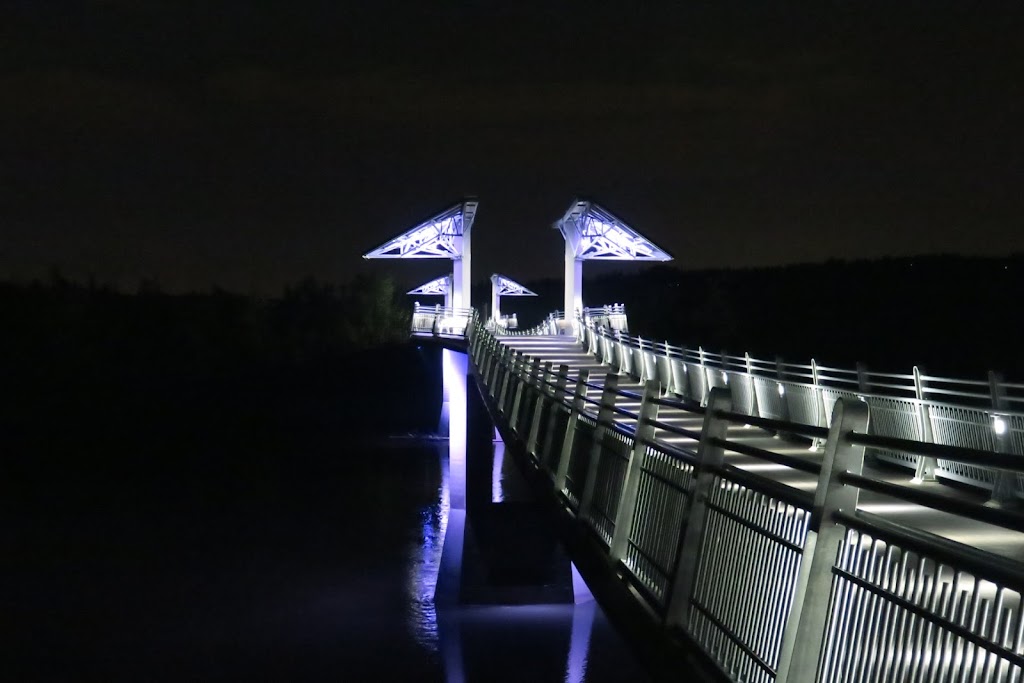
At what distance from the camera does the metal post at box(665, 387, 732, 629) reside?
6641 mm

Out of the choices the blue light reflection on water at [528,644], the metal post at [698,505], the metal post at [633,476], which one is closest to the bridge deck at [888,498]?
the metal post at [698,505]

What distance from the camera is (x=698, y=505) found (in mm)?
6805

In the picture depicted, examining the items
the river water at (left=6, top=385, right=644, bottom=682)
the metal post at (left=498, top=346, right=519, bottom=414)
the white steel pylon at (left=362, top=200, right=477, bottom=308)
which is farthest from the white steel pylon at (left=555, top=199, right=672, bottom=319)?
the metal post at (left=498, top=346, right=519, bottom=414)

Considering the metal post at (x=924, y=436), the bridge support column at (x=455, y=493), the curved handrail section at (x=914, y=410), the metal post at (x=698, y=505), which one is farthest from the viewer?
the bridge support column at (x=455, y=493)

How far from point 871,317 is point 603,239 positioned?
261ft

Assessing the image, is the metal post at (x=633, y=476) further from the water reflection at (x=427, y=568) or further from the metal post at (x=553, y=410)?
the water reflection at (x=427, y=568)

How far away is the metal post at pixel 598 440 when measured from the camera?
10.5 m

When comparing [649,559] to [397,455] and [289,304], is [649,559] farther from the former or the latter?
[289,304]

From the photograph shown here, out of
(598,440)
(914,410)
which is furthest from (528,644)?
(598,440)

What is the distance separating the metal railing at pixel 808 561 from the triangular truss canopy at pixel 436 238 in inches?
1958

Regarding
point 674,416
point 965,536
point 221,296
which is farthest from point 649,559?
point 221,296

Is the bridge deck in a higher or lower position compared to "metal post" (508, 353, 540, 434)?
lower

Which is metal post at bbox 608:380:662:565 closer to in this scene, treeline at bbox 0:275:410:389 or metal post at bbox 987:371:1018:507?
metal post at bbox 987:371:1018:507

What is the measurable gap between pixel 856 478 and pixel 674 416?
776 inches
